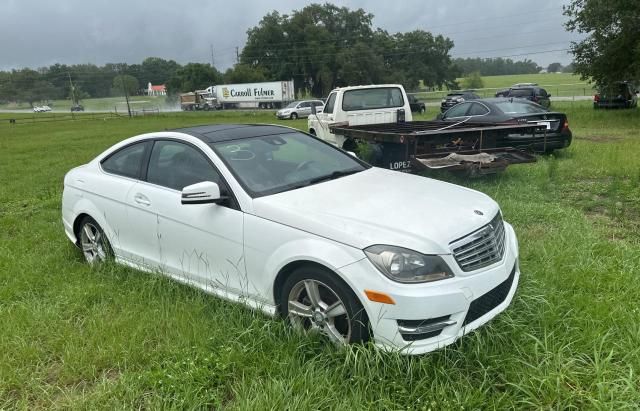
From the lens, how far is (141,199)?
4.34m

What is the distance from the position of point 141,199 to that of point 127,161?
2.01 ft

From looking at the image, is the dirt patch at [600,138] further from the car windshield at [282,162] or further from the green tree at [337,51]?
the green tree at [337,51]

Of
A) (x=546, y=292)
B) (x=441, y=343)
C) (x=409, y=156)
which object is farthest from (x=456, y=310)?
(x=409, y=156)

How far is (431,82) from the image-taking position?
3002 inches

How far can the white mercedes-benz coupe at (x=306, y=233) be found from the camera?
289 cm

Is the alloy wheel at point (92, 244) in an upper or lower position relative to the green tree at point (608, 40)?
lower

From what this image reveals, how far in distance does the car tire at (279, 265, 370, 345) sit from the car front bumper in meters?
0.09

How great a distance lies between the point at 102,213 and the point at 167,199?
1.06 metres

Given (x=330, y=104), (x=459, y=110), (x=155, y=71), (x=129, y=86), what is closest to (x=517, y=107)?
(x=459, y=110)

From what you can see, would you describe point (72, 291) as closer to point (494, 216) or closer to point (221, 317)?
point (221, 317)

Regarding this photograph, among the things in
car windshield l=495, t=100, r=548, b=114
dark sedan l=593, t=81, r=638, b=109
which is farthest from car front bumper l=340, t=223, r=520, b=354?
dark sedan l=593, t=81, r=638, b=109

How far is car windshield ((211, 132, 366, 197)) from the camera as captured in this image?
12.6 feet

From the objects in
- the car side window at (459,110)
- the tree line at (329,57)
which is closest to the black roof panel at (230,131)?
the car side window at (459,110)

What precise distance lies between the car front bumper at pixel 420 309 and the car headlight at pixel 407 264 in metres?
0.04
